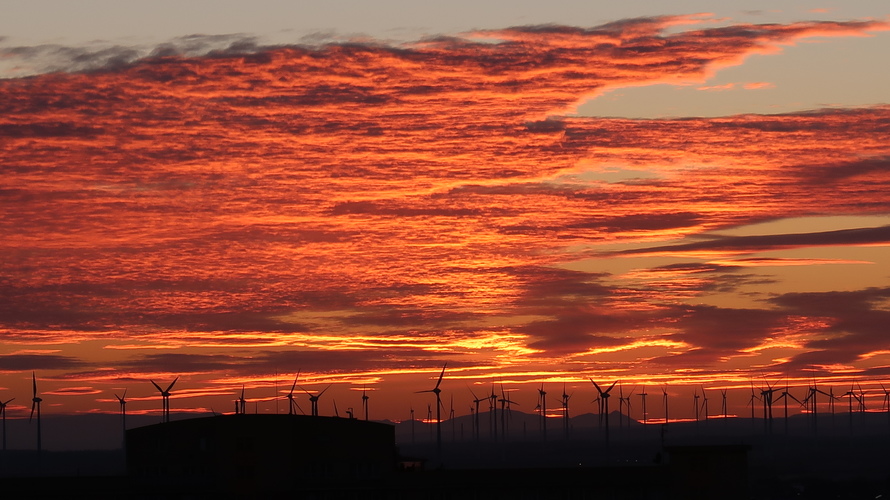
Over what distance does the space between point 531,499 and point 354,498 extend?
18.4 m

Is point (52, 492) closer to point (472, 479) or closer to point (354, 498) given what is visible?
point (354, 498)

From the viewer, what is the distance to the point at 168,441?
13988 centimetres

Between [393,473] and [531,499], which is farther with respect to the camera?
[393,473]

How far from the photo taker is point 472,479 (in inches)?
5143

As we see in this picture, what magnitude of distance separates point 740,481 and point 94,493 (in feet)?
211

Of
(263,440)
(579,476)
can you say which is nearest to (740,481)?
(579,476)

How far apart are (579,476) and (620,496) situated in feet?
14.6

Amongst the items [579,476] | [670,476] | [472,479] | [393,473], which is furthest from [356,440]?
[670,476]

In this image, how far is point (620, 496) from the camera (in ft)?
422

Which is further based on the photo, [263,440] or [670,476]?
[263,440]

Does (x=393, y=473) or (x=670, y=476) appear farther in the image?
(x=393, y=473)

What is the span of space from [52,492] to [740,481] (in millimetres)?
67986

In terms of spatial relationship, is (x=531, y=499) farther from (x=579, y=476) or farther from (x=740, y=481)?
(x=740, y=481)

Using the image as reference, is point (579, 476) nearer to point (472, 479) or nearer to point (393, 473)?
point (472, 479)
